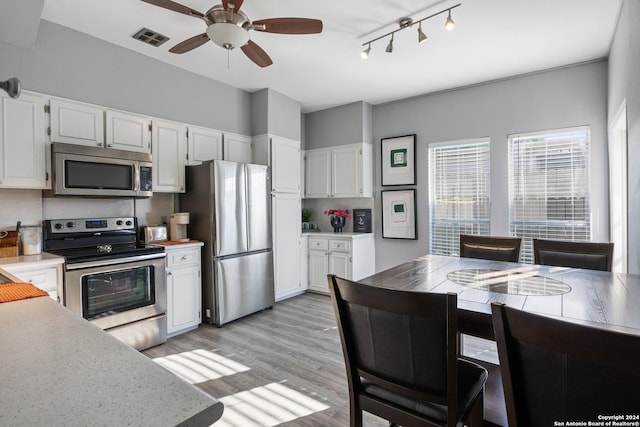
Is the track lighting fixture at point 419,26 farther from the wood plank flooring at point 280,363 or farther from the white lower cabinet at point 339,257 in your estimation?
the wood plank flooring at point 280,363

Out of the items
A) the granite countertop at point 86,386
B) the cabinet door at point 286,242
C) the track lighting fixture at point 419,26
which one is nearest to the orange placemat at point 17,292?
the granite countertop at point 86,386

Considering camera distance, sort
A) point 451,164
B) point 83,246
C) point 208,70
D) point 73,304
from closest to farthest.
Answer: point 73,304, point 83,246, point 208,70, point 451,164

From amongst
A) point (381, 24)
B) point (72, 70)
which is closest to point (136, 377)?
point (381, 24)

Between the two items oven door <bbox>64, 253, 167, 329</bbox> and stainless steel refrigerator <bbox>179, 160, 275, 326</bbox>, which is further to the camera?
stainless steel refrigerator <bbox>179, 160, 275, 326</bbox>

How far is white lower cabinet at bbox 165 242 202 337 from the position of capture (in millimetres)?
3160

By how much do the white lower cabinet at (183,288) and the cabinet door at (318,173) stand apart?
2.26m

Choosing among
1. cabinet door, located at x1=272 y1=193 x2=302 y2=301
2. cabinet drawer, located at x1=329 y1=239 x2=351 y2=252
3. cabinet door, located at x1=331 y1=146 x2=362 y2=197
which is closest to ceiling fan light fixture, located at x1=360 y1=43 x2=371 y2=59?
cabinet door, located at x1=331 y1=146 x2=362 y2=197

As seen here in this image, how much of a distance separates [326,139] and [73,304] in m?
3.84

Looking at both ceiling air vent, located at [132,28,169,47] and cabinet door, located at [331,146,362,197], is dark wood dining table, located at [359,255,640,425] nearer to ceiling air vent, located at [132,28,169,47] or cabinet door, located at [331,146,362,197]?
cabinet door, located at [331,146,362,197]

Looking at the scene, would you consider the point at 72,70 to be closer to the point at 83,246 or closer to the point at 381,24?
the point at 83,246

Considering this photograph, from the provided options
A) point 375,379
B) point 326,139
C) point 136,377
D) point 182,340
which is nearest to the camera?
point 136,377

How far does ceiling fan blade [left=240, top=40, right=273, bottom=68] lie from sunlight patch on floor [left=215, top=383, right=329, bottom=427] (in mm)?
2535

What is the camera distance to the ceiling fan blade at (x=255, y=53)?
2.52 m

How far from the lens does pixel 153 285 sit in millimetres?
2965
